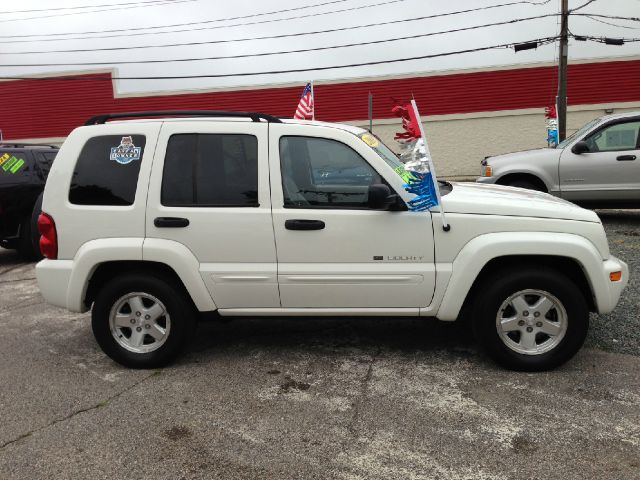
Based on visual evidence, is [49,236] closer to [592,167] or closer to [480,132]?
[592,167]

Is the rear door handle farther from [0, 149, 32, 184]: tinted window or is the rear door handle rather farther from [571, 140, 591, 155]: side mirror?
[571, 140, 591, 155]: side mirror

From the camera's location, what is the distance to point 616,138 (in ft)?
28.1

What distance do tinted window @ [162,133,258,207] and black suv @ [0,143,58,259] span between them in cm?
486

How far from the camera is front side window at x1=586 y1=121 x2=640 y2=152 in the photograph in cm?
840

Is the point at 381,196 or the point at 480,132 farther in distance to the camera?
the point at 480,132

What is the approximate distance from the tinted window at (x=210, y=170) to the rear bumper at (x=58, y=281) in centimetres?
90

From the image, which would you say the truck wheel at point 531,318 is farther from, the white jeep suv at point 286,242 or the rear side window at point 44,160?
the rear side window at point 44,160

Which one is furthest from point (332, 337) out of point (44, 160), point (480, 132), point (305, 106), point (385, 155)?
point (480, 132)

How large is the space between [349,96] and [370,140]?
2074cm

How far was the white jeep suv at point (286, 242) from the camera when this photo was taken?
3584 mm

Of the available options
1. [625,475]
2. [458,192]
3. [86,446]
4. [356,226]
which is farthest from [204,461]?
[458,192]

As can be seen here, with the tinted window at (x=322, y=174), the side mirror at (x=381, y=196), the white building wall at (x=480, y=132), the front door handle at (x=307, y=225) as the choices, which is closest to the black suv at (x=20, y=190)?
the tinted window at (x=322, y=174)

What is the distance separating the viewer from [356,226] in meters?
3.62

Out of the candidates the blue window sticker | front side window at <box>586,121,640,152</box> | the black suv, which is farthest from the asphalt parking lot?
front side window at <box>586,121,640,152</box>
